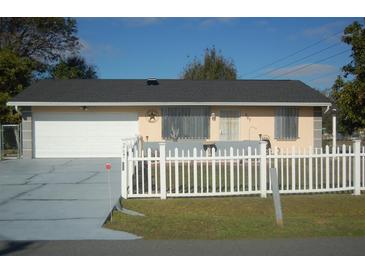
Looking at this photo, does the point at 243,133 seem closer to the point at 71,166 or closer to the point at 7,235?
the point at 71,166

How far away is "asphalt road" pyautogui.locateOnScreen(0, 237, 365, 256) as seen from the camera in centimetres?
584

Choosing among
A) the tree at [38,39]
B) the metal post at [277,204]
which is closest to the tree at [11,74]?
the tree at [38,39]

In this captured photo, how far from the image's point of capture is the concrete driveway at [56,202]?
6.96 m

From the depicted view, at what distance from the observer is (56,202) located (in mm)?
9328

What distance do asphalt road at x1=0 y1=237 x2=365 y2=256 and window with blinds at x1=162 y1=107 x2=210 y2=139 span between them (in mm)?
13491

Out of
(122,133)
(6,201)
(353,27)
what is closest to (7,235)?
(6,201)

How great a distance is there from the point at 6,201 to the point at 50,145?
10705 mm

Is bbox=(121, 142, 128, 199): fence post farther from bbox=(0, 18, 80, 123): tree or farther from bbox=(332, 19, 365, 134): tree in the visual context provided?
bbox=(0, 18, 80, 123): tree

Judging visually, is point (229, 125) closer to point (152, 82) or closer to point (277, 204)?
point (152, 82)

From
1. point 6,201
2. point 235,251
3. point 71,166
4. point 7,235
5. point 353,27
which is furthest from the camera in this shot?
point 71,166

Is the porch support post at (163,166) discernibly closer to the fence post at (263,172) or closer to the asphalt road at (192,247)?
the fence post at (263,172)

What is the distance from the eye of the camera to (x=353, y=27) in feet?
37.6

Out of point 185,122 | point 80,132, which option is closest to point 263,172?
point 185,122

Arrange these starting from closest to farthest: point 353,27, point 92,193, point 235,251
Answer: point 235,251
point 92,193
point 353,27
